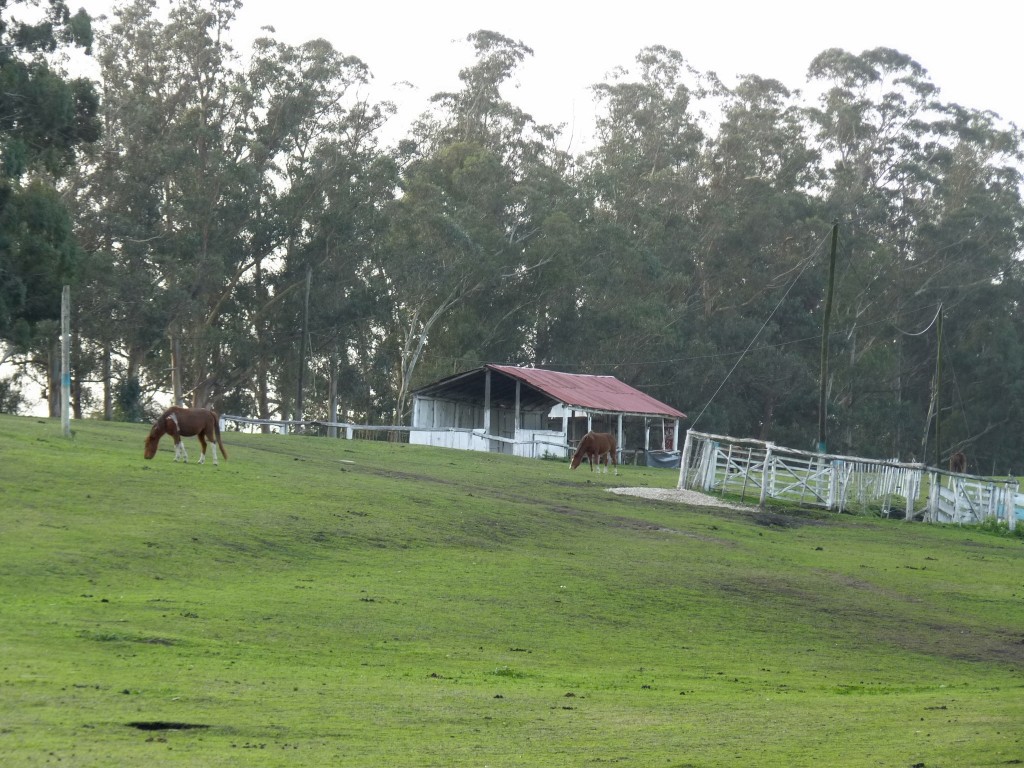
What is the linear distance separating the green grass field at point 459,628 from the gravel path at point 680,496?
1.95 metres

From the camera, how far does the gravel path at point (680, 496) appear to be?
35.2 meters

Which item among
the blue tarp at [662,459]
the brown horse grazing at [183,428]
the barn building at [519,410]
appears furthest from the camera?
the blue tarp at [662,459]

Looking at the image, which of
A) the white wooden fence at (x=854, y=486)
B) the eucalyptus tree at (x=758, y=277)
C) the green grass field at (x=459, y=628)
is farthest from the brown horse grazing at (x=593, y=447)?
the eucalyptus tree at (x=758, y=277)

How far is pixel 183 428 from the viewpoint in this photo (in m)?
30.0

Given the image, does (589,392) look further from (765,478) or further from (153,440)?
(153,440)

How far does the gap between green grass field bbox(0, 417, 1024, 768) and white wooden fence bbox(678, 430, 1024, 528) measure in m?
3.70

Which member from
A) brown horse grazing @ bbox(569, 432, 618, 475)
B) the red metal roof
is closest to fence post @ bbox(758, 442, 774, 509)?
brown horse grazing @ bbox(569, 432, 618, 475)

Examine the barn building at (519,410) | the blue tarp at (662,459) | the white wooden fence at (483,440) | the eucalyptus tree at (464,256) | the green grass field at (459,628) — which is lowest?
the green grass field at (459,628)

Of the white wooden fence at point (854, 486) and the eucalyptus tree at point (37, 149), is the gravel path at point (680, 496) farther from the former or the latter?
the eucalyptus tree at point (37, 149)

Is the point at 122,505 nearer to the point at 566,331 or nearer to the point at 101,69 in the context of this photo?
the point at 101,69

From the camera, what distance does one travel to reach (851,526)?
34062 mm

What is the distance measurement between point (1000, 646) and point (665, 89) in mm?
78637

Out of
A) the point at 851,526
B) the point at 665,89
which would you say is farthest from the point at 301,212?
the point at 851,526

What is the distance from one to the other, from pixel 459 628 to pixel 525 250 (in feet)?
203
